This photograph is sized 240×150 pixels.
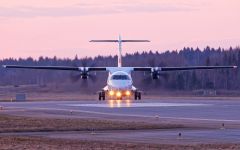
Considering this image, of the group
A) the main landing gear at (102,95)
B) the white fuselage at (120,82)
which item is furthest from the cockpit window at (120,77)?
the main landing gear at (102,95)

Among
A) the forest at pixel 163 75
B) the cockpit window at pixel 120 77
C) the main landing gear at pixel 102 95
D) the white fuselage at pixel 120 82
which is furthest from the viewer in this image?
the forest at pixel 163 75

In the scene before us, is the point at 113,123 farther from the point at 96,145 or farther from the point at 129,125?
the point at 96,145

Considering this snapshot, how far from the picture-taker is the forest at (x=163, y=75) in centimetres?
9675

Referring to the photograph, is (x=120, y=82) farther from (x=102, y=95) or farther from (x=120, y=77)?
(x=102, y=95)

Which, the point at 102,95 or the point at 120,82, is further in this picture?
the point at 102,95

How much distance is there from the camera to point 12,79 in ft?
575

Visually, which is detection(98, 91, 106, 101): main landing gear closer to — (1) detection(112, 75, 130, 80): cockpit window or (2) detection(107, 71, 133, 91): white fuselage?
(2) detection(107, 71, 133, 91): white fuselage

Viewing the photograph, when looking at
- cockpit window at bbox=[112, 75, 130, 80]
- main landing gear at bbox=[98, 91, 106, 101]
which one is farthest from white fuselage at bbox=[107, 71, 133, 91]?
main landing gear at bbox=[98, 91, 106, 101]

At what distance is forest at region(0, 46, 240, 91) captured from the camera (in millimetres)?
96750

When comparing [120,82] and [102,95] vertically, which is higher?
[120,82]

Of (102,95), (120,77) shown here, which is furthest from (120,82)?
(102,95)

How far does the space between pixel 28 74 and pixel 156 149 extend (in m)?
158

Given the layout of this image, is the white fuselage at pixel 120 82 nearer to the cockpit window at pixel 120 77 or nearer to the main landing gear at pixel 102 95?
the cockpit window at pixel 120 77

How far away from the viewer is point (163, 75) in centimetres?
8312
